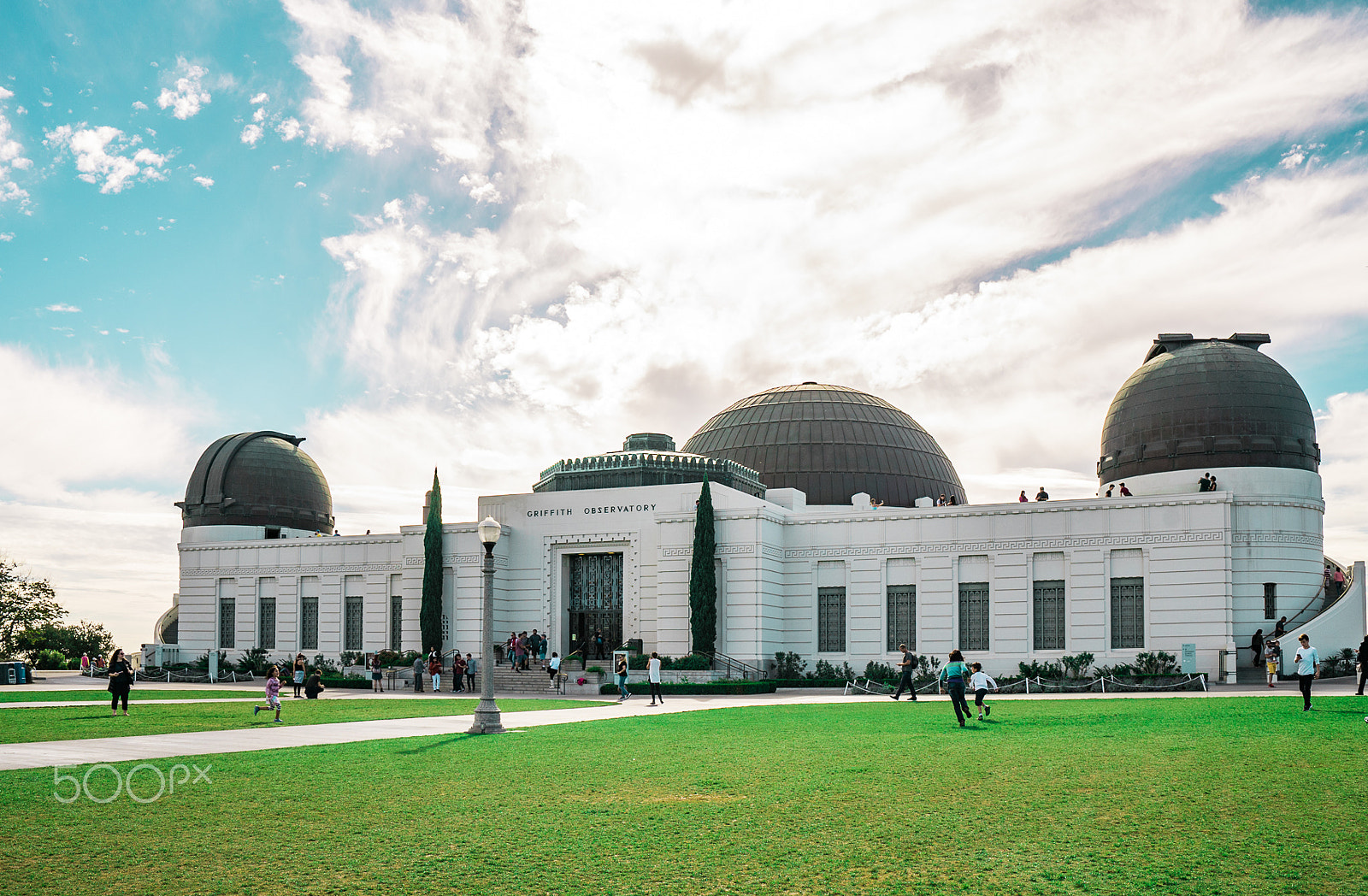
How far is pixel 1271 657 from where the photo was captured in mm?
35000

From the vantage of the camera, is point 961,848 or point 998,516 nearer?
point 961,848

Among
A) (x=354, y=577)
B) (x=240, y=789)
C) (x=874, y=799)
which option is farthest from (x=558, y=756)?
(x=354, y=577)

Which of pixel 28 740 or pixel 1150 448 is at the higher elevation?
pixel 1150 448

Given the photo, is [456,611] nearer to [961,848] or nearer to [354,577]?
[354,577]

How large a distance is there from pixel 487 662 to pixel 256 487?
4394cm

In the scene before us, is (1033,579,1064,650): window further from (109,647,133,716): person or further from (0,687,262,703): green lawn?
(109,647,133,716): person

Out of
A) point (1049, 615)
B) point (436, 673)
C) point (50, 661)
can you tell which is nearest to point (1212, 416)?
point (1049, 615)

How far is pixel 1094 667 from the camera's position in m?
39.5

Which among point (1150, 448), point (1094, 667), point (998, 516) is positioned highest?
point (1150, 448)

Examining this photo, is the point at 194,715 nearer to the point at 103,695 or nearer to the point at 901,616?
the point at 103,695

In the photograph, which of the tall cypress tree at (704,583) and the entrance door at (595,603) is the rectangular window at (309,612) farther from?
the tall cypress tree at (704,583)

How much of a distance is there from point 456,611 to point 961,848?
40307 mm

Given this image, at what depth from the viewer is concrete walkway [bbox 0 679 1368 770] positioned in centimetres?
1584
